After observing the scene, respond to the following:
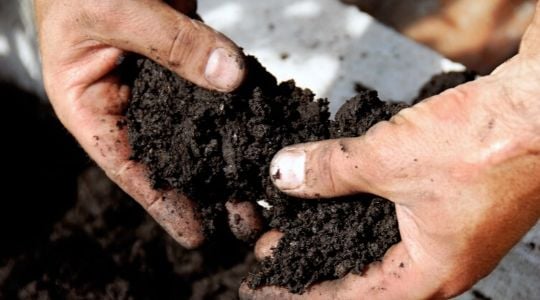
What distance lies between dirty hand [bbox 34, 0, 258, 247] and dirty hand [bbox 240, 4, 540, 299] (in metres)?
0.39

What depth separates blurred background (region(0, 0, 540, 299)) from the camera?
6.48 feet

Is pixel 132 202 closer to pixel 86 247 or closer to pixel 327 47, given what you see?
pixel 86 247

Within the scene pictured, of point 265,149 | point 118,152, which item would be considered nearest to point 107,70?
point 118,152

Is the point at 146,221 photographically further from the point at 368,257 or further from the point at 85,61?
the point at 368,257

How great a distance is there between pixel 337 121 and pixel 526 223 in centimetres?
46

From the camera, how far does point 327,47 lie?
243cm

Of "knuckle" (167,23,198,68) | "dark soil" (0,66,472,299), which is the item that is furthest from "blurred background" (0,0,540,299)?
"knuckle" (167,23,198,68)

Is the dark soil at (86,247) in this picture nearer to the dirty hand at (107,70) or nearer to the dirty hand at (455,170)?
the dirty hand at (107,70)

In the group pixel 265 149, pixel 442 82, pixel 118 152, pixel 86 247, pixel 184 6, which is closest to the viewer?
pixel 265 149

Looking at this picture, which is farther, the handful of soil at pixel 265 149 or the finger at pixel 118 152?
the finger at pixel 118 152

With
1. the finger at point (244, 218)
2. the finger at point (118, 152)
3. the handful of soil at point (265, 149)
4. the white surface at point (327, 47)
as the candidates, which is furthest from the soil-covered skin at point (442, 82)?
the finger at point (118, 152)

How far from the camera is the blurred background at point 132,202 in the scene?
1974 mm

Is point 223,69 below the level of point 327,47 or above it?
above

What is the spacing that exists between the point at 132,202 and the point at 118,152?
518 mm
